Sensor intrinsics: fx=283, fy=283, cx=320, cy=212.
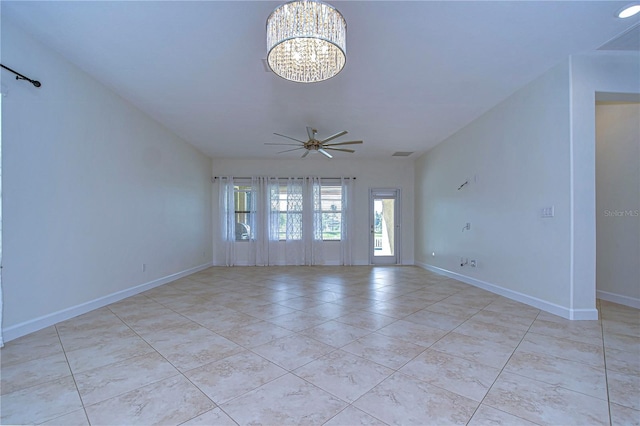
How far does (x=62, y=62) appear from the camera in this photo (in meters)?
2.99

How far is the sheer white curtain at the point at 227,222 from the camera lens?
23.6 ft

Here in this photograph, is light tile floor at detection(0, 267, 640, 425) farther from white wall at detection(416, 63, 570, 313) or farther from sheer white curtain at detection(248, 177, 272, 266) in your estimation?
sheer white curtain at detection(248, 177, 272, 266)

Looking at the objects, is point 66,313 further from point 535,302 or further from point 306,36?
point 535,302

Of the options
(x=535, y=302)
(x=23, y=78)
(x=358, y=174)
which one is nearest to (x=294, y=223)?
(x=358, y=174)

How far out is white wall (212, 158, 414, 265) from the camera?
7379mm

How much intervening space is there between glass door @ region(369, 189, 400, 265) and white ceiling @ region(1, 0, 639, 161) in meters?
3.09

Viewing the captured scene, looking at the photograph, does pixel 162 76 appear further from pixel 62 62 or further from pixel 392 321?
pixel 392 321

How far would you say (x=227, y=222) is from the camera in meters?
7.23

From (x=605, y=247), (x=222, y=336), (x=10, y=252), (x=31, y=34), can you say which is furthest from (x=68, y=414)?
(x=605, y=247)

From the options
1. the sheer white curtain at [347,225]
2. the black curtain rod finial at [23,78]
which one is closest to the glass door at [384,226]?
the sheer white curtain at [347,225]

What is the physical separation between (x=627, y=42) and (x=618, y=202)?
6.80 ft

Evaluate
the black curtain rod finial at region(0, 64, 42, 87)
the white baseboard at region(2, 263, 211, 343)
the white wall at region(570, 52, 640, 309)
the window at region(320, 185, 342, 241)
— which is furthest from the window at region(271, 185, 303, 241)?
the white wall at region(570, 52, 640, 309)

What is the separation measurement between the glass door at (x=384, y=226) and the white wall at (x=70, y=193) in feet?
16.1

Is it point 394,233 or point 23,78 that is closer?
point 23,78
